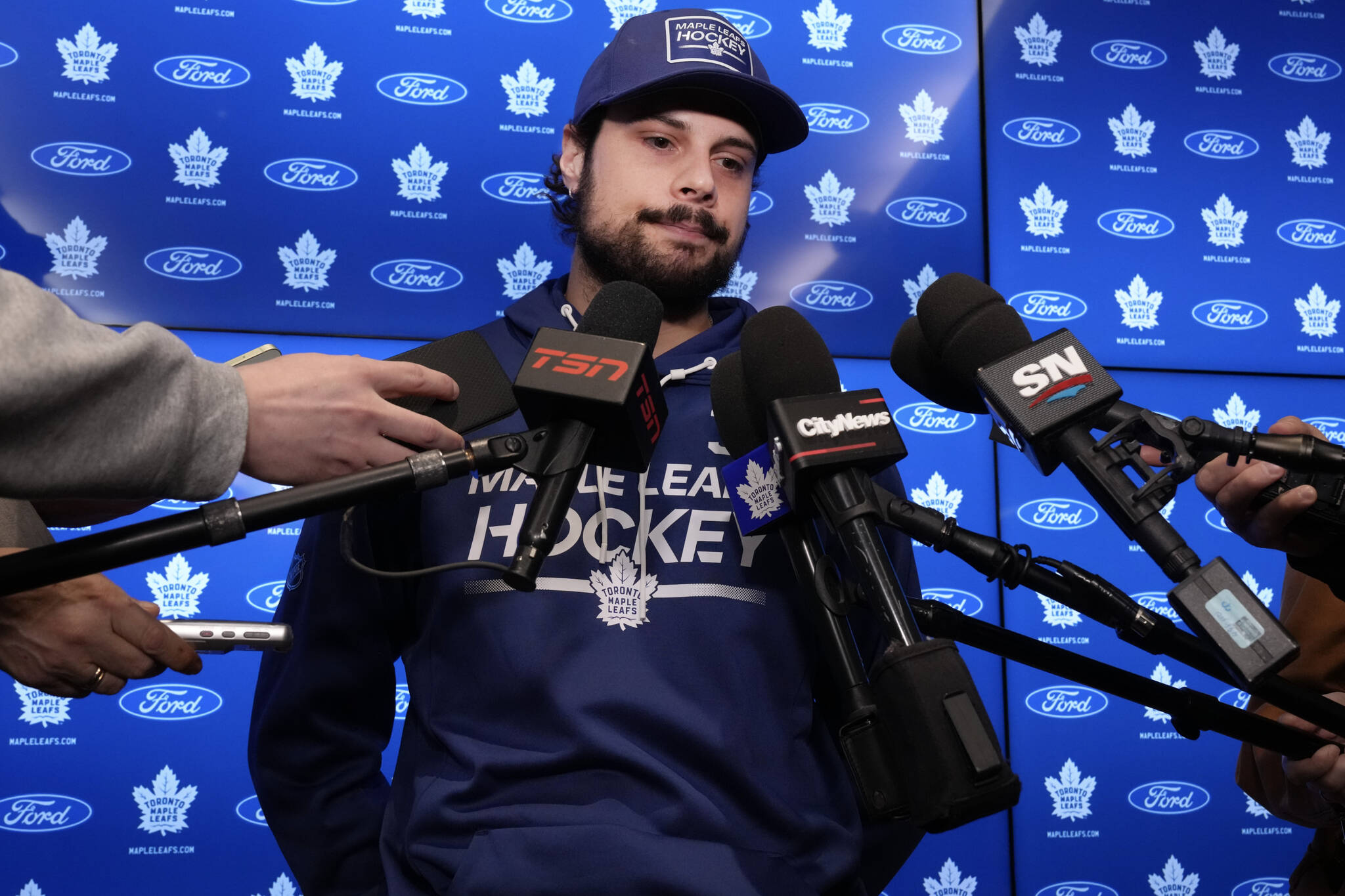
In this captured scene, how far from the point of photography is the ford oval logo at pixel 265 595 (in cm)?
205

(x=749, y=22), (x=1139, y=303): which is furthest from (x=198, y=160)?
(x=1139, y=303)

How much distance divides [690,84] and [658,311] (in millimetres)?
578

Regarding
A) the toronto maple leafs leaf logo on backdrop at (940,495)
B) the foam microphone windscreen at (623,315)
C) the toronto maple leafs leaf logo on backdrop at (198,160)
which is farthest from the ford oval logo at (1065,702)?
the toronto maple leafs leaf logo on backdrop at (198,160)

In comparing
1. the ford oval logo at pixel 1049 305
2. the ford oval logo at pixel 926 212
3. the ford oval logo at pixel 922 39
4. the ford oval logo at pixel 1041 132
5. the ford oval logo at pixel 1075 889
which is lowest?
the ford oval logo at pixel 1075 889

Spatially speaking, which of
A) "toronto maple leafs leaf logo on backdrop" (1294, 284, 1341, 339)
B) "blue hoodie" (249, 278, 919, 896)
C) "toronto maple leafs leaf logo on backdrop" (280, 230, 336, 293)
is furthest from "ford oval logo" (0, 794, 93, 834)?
"toronto maple leafs leaf logo on backdrop" (1294, 284, 1341, 339)

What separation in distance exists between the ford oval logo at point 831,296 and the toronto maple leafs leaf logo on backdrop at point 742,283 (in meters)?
0.10

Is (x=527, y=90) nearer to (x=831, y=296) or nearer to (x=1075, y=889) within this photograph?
(x=831, y=296)

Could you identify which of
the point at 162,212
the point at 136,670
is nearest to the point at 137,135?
the point at 162,212

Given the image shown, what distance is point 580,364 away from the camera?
0.80 m

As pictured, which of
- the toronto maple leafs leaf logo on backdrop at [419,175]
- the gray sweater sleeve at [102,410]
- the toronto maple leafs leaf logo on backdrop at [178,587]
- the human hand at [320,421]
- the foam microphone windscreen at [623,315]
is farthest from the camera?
the toronto maple leafs leaf logo on backdrop at [419,175]

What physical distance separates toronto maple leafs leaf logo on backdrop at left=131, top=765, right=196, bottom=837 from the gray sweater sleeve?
4.93 feet

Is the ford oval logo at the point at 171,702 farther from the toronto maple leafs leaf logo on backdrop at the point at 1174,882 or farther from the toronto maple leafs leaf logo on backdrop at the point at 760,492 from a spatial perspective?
the toronto maple leafs leaf logo on backdrop at the point at 1174,882

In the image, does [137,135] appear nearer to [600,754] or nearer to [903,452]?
[600,754]

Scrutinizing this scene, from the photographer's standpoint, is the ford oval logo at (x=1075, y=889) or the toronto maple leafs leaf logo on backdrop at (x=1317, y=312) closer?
the ford oval logo at (x=1075, y=889)
